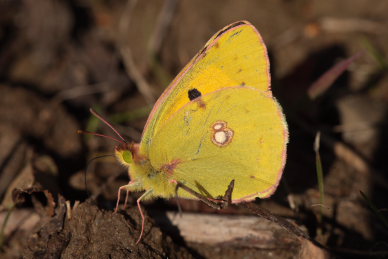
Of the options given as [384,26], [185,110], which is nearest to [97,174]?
[185,110]

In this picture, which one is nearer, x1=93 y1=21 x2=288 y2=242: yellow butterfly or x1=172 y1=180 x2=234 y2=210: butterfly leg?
x1=172 y1=180 x2=234 y2=210: butterfly leg

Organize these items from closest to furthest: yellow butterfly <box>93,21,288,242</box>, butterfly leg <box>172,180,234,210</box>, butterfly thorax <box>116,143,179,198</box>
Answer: butterfly leg <box>172,180,234,210</box> < yellow butterfly <box>93,21,288,242</box> < butterfly thorax <box>116,143,179,198</box>

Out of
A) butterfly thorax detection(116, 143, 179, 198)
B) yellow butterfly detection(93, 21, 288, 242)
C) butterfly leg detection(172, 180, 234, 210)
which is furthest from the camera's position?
butterfly thorax detection(116, 143, 179, 198)

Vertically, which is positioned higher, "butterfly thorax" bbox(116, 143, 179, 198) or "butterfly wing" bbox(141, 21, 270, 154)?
"butterfly wing" bbox(141, 21, 270, 154)

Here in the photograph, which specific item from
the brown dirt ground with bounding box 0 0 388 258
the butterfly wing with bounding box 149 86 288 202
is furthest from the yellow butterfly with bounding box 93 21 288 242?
the brown dirt ground with bounding box 0 0 388 258

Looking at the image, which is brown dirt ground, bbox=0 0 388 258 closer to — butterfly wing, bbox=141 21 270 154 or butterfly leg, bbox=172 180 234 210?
butterfly leg, bbox=172 180 234 210

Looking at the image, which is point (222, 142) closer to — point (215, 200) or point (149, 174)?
point (215, 200)

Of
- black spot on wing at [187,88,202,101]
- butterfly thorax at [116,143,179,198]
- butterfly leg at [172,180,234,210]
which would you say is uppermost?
black spot on wing at [187,88,202,101]

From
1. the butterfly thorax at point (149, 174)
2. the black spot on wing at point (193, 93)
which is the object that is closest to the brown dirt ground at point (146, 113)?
the butterfly thorax at point (149, 174)

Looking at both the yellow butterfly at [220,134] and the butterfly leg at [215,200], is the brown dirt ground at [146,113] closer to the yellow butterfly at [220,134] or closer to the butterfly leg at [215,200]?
the butterfly leg at [215,200]
